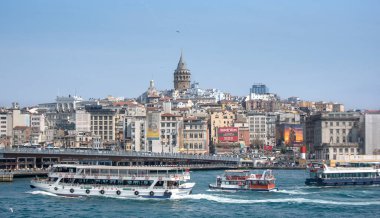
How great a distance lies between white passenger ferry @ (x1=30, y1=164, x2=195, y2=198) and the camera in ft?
148

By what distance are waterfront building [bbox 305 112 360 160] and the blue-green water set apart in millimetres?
42662

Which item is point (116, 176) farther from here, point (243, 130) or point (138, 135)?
point (243, 130)

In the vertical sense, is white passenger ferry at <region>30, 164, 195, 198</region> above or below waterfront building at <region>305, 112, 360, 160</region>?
below

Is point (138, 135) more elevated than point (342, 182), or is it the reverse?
point (138, 135)

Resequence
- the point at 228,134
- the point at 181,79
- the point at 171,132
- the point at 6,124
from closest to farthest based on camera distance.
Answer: the point at 171,132 → the point at 228,134 → the point at 6,124 → the point at 181,79

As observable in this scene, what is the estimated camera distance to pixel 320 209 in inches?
1618

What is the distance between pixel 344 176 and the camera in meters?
53.5

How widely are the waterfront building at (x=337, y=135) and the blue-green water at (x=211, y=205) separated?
42.7 metres

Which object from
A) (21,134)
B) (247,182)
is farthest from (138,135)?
(247,182)

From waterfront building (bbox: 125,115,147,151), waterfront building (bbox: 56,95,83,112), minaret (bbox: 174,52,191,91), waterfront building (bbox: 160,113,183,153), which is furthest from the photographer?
minaret (bbox: 174,52,191,91)

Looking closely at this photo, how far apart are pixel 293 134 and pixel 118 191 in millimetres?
67494

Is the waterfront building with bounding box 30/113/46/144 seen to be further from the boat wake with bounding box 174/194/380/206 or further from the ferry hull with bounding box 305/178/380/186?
the boat wake with bounding box 174/194/380/206

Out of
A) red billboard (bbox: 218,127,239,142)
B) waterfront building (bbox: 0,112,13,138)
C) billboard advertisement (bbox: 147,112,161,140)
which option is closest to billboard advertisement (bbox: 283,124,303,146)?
red billboard (bbox: 218,127,239,142)

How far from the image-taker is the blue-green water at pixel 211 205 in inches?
1561
